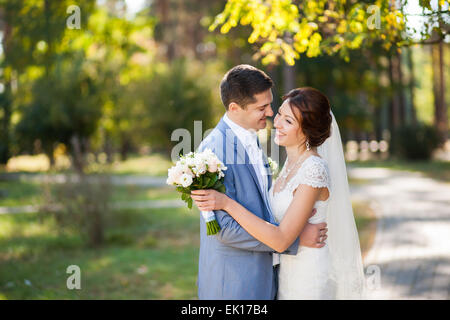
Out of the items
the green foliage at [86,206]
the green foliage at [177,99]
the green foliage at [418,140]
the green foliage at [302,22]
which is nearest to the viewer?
the green foliage at [302,22]

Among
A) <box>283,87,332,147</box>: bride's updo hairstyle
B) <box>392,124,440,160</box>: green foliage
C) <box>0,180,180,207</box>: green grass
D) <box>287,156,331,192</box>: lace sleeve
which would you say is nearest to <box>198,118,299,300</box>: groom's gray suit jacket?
<box>287,156,331,192</box>: lace sleeve

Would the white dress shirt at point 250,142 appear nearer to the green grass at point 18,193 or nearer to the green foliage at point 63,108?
the green grass at point 18,193

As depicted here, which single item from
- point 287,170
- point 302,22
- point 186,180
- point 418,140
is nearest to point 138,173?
point 418,140

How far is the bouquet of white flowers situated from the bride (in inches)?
1.9

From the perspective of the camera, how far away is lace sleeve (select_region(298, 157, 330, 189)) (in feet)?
10.1

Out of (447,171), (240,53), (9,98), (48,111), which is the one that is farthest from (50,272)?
(447,171)

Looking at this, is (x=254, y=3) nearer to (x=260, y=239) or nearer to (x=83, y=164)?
(x=260, y=239)

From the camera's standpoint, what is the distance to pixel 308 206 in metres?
3.03

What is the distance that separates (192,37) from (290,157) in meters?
37.1

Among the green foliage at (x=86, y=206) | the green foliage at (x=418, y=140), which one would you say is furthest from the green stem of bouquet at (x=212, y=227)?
the green foliage at (x=418, y=140)

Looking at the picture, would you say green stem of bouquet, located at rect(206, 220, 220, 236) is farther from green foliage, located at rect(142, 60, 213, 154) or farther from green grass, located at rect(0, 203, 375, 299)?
green foliage, located at rect(142, 60, 213, 154)

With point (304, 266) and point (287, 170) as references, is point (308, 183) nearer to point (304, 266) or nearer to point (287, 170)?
point (287, 170)

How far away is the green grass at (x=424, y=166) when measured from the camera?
20.6 m

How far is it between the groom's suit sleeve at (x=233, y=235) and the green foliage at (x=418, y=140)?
25.7m
